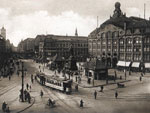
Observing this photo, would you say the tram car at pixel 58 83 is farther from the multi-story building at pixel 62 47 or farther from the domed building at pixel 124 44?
the multi-story building at pixel 62 47

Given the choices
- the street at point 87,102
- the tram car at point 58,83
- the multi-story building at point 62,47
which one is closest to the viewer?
the street at point 87,102

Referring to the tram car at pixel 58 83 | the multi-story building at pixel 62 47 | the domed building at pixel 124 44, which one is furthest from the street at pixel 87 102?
the multi-story building at pixel 62 47

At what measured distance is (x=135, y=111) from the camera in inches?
880

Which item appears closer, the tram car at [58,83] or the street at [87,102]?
the street at [87,102]

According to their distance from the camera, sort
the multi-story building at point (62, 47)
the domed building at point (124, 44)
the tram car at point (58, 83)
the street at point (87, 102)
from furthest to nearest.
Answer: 1. the multi-story building at point (62, 47)
2. the domed building at point (124, 44)
3. the tram car at point (58, 83)
4. the street at point (87, 102)

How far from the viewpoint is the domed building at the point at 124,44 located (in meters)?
59.9

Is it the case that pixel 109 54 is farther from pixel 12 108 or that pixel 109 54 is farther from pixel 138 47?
pixel 12 108

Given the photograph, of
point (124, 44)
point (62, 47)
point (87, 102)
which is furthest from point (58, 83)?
point (62, 47)

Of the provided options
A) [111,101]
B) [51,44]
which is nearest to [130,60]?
[111,101]

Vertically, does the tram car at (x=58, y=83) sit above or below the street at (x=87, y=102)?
above

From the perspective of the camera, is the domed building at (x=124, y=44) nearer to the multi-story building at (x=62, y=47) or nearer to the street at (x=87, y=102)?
the street at (x=87, y=102)

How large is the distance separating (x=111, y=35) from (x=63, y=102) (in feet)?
157

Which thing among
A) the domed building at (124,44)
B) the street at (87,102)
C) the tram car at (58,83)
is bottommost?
the street at (87,102)

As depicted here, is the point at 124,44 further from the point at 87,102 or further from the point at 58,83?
the point at 87,102
